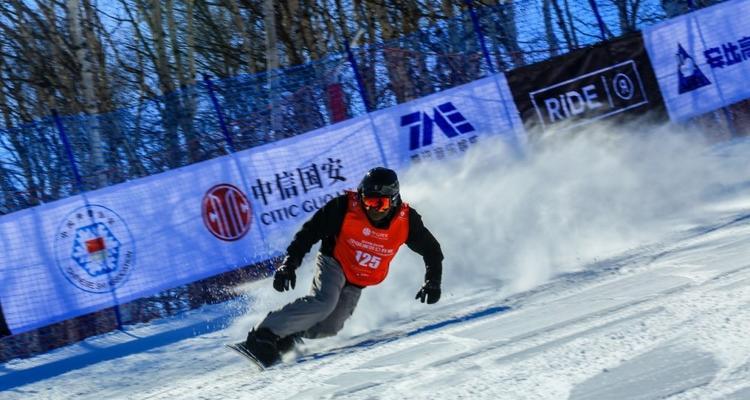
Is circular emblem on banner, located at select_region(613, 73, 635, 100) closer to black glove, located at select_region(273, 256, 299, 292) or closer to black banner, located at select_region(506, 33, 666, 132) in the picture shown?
black banner, located at select_region(506, 33, 666, 132)

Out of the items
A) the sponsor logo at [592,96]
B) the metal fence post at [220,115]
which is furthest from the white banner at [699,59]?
the metal fence post at [220,115]

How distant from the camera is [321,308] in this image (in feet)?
19.6

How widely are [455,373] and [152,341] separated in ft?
13.8

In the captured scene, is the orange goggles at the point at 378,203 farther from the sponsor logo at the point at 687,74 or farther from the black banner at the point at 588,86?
the sponsor logo at the point at 687,74

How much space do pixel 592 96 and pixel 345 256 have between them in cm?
590

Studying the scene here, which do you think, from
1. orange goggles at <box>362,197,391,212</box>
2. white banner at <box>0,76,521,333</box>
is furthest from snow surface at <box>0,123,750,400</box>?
orange goggles at <box>362,197,391,212</box>

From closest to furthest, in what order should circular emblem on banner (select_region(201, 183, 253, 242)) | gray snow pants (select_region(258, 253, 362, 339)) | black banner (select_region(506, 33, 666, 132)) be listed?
gray snow pants (select_region(258, 253, 362, 339))
circular emblem on banner (select_region(201, 183, 253, 242))
black banner (select_region(506, 33, 666, 132))

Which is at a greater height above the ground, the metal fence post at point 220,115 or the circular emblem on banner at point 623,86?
the metal fence post at point 220,115

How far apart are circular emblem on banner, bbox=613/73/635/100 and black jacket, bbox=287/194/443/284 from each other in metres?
5.78

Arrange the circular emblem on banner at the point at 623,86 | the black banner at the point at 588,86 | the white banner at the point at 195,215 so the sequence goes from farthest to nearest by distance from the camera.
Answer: the circular emblem on banner at the point at 623,86, the black banner at the point at 588,86, the white banner at the point at 195,215

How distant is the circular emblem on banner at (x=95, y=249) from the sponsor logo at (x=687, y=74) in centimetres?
730

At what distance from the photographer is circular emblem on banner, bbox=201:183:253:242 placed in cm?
914

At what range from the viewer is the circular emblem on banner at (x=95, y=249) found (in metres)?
8.45

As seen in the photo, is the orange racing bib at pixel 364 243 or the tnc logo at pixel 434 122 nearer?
the orange racing bib at pixel 364 243
